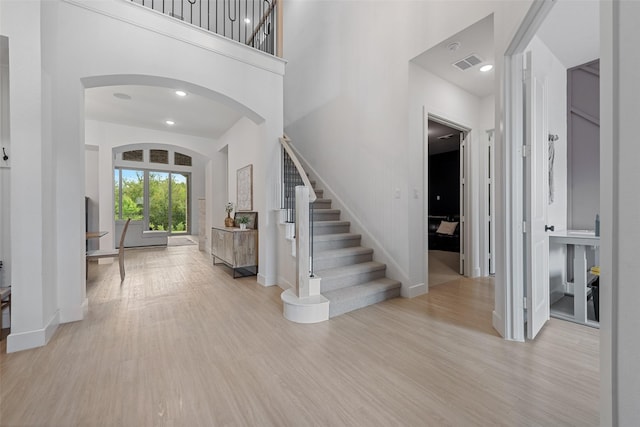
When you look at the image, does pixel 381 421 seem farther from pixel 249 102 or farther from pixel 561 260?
pixel 249 102

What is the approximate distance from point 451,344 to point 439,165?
6.86m

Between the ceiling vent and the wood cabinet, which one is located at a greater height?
the ceiling vent

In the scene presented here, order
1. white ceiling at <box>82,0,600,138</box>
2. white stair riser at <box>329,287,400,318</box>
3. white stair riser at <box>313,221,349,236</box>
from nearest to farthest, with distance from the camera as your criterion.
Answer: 1. white ceiling at <box>82,0,600,138</box>
2. white stair riser at <box>329,287,400,318</box>
3. white stair riser at <box>313,221,349,236</box>

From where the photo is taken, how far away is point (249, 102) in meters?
3.67

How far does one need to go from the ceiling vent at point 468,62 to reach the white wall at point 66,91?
8.43 feet

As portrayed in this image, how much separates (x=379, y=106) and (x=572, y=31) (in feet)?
6.64

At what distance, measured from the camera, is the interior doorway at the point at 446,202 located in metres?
4.40

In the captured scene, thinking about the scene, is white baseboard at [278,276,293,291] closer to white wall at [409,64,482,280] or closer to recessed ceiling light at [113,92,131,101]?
white wall at [409,64,482,280]

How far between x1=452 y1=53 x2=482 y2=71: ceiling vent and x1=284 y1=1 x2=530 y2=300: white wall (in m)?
0.56

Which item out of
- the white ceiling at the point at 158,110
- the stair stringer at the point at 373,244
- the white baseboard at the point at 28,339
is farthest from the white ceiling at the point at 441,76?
the white baseboard at the point at 28,339

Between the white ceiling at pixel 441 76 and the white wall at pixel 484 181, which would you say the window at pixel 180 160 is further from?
the white wall at pixel 484 181

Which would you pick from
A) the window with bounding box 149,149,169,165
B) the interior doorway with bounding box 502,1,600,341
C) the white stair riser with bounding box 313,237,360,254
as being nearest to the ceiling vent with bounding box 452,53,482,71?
the interior doorway with bounding box 502,1,600,341

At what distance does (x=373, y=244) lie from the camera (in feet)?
12.9

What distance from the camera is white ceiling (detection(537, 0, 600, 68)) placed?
226 cm
